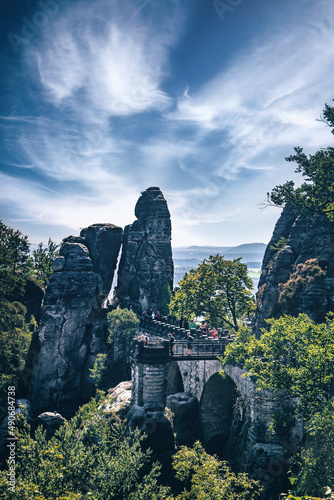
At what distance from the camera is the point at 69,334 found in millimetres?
41938

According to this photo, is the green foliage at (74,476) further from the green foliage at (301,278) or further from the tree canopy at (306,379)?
the green foliage at (301,278)

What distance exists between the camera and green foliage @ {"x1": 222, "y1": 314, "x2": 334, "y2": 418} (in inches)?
545

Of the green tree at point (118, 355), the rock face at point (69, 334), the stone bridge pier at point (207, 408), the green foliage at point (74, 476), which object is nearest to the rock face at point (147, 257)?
the rock face at point (69, 334)

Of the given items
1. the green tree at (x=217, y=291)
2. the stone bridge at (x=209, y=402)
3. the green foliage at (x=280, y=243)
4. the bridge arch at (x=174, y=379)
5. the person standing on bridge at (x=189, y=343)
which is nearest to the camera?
the stone bridge at (x=209, y=402)

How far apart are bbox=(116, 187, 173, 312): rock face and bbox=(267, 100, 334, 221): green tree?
27.1 m

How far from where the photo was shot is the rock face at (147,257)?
170 ft

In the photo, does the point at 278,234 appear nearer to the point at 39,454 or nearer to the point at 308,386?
the point at 308,386

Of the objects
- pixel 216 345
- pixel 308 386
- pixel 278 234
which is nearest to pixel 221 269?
pixel 278 234

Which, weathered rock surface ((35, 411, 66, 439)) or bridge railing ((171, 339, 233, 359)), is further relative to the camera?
weathered rock surface ((35, 411, 66, 439))

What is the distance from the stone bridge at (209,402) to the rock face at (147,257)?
71.7 feet

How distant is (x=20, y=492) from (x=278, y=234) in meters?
34.2

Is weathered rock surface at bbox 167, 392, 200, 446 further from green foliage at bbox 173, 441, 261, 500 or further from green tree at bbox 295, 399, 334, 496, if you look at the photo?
green tree at bbox 295, 399, 334, 496

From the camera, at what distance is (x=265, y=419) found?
1852 centimetres

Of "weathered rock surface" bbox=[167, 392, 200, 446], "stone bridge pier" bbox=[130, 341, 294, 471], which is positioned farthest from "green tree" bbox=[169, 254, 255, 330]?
"weathered rock surface" bbox=[167, 392, 200, 446]
